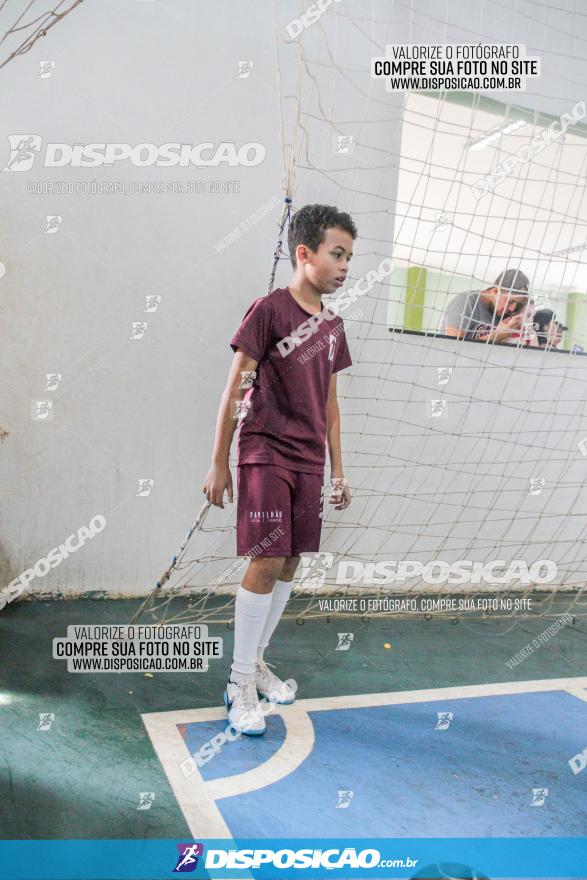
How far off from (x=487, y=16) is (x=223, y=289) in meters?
1.61

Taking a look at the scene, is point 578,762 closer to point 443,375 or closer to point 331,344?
point 331,344

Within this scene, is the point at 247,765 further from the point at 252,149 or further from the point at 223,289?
the point at 252,149

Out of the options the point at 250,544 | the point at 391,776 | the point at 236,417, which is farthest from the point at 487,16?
the point at 391,776

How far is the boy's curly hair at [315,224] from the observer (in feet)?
5.73

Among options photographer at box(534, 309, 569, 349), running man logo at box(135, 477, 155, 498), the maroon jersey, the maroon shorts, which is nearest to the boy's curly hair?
the maroon jersey

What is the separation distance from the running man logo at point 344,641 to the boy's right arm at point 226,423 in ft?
2.65

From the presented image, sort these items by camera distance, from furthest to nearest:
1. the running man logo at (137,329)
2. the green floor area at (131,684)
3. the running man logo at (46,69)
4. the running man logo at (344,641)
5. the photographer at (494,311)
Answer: the photographer at (494,311)
the running man logo at (137,329)
the running man logo at (46,69)
the running man logo at (344,641)
the green floor area at (131,684)

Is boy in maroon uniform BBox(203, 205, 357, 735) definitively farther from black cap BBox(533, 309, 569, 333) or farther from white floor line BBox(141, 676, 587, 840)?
black cap BBox(533, 309, 569, 333)

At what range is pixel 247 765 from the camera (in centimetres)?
148

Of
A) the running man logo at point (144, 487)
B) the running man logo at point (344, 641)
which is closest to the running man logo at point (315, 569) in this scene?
the running man logo at point (344, 641)

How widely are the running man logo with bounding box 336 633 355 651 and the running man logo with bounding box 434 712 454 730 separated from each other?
1.66 ft

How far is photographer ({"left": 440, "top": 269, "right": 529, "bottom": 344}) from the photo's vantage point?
2.88m

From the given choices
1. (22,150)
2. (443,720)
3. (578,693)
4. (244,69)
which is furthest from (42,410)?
(578,693)

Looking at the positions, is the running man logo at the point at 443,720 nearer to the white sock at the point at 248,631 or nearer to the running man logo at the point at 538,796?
the running man logo at the point at 538,796
